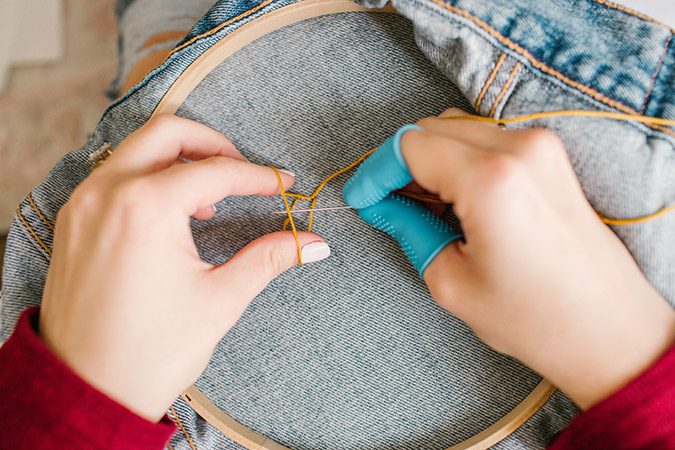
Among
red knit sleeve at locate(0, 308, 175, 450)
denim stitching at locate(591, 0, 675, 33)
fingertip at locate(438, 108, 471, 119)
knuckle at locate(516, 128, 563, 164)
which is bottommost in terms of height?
red knit sleeve at locate(0, 308, 175, 450)

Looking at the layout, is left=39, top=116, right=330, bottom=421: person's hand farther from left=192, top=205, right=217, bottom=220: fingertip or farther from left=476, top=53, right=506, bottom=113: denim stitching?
left=476, top=53, right=506, bottom=113: denim stitching

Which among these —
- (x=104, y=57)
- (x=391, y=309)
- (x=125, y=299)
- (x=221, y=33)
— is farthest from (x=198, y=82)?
(x=104, y=57)

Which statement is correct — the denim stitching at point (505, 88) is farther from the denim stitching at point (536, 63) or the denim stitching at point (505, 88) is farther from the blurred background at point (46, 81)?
the blurred background at point (46, 81)

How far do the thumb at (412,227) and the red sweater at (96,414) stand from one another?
0.32 m

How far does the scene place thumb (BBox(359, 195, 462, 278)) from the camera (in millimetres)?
704

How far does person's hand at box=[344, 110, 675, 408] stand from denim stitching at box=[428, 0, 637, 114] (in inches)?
5.1

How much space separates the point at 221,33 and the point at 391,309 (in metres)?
0.60

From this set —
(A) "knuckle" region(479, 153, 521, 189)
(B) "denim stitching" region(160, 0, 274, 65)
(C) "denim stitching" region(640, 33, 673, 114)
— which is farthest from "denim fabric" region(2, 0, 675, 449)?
(A) "knuckle" region(479, 153, 521, 189)

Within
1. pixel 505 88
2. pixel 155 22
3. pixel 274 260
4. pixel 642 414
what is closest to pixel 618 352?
pixel 642 414

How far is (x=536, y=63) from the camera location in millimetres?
686

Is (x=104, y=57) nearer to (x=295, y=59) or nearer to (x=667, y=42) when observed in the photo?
(x=295, y=59)

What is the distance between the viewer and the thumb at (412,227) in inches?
27.7

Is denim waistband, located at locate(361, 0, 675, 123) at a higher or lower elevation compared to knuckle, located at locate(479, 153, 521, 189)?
higher

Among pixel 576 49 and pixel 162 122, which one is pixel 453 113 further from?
pixel 162 122
